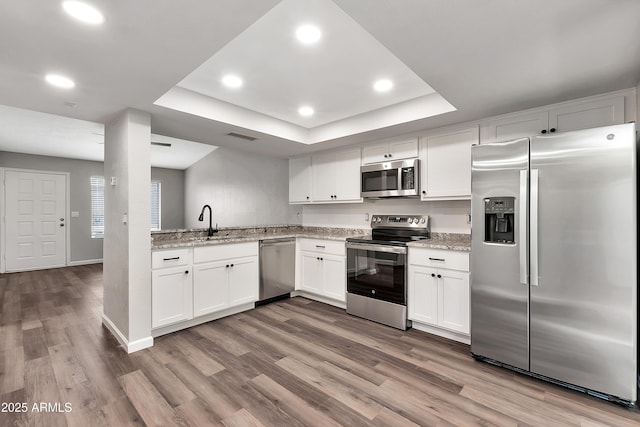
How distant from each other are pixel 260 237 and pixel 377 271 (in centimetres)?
159

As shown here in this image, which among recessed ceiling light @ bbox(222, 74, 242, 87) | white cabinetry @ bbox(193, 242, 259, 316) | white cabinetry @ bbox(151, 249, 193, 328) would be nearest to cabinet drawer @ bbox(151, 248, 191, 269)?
white cabinetry @ bbox(151, 249, 193, 328)

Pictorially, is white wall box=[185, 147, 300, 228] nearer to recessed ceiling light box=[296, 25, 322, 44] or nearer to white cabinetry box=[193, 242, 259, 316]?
white cabinetry box=[193, 242, 259, 316]

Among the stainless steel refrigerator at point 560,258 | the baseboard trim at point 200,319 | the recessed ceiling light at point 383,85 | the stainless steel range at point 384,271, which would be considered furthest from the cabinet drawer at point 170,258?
the stainless steel refrigerator at point 560,258

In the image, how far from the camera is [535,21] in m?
1.47

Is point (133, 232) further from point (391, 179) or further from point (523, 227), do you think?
point (523, 227)

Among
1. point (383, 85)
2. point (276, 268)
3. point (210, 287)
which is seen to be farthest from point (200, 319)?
point (383, 85)

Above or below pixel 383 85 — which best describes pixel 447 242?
below

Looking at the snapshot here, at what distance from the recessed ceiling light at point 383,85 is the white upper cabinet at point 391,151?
89 centimetres

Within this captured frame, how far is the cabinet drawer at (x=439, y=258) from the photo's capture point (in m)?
2.75

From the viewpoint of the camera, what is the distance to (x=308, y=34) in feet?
6.12

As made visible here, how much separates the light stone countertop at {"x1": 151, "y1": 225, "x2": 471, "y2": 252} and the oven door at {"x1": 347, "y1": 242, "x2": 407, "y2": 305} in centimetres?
22

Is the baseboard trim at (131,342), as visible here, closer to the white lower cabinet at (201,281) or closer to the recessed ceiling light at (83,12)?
the white lower cabinet at (201,281)

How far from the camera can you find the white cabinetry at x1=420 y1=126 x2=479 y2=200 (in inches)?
118

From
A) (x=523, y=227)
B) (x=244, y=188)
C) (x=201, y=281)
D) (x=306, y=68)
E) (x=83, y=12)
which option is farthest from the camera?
(x=244, y=188)
